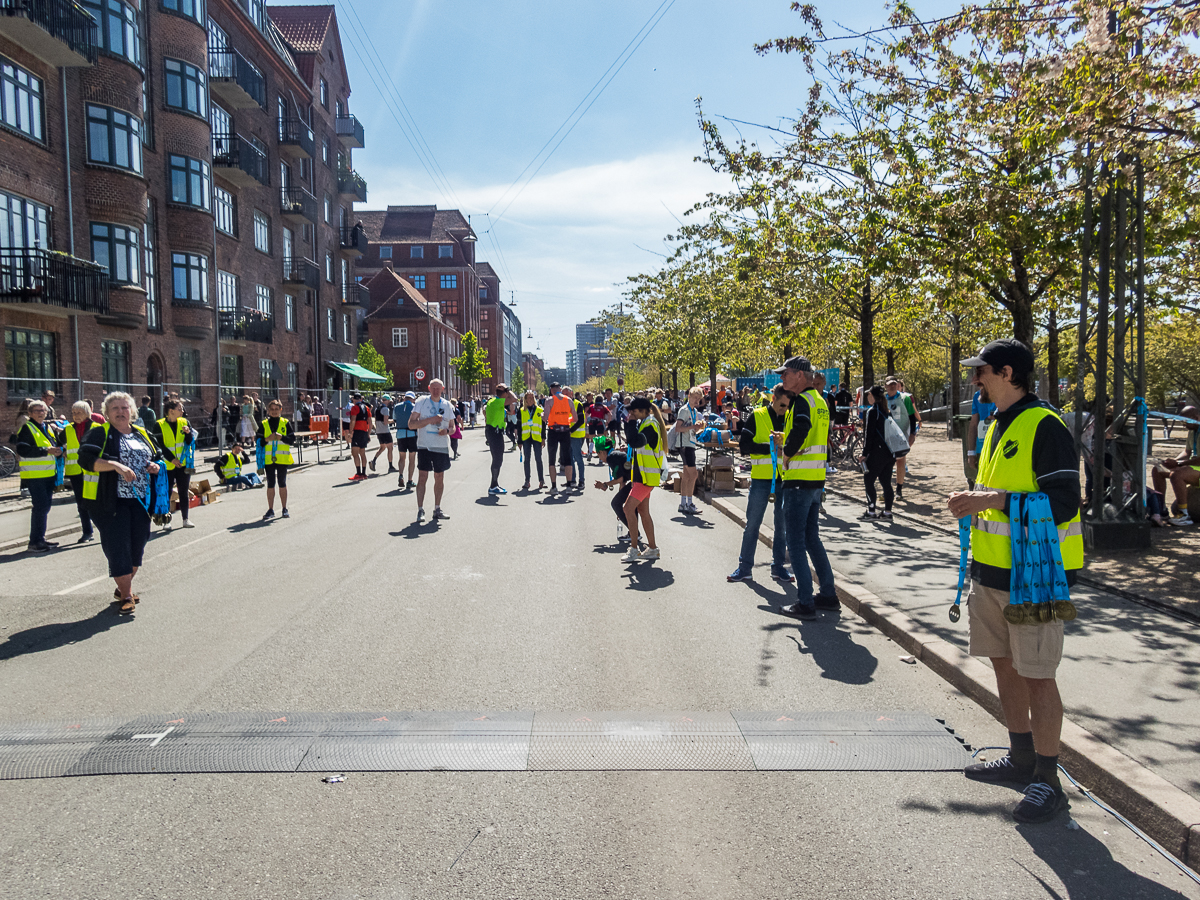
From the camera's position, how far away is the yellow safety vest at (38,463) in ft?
33.7

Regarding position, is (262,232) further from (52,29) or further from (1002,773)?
(1002,773)

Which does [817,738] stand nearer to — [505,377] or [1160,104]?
[1160,104]

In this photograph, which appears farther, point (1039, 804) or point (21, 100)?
point (21, 100)

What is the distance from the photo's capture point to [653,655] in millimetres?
5727

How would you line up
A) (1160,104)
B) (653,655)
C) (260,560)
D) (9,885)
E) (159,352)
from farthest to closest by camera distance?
1. (159,352)
2. (260,560)
3. (1160,104)
4. (653,655)
5. (9,885)

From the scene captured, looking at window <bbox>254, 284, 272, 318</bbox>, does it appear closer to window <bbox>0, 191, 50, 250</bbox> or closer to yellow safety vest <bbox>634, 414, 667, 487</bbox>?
window <bbox>0, 191, 50, 250</bbox>

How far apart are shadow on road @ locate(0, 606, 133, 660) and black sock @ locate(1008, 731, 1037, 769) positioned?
234 inches

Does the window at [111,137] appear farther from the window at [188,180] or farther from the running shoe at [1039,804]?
the running shoe at [1039,804]

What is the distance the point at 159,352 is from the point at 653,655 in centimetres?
2607

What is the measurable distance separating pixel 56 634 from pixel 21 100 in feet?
65.5

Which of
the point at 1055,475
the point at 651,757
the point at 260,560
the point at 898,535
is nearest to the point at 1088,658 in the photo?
the point at 1055,475

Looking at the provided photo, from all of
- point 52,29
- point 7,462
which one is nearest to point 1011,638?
point 7,462

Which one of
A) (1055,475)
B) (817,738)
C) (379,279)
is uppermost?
(379,279)

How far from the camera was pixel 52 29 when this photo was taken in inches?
814
